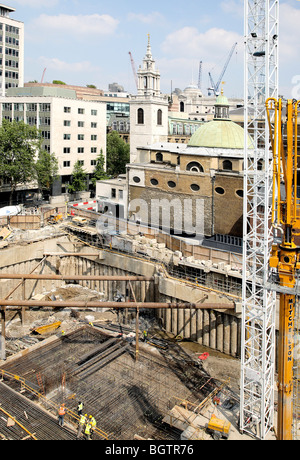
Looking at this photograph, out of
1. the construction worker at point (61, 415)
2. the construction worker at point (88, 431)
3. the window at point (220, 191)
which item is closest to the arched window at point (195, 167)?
the window at point (220, 191)

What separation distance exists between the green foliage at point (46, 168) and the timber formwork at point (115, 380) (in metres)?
31.1

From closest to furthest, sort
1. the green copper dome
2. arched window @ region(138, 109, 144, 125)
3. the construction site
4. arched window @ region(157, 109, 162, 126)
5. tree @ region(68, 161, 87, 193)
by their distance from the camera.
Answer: the construction site → the green copper dome → tree @ region(68, 161, 87, 193) → arched window @ region(138, 109, 144, 125) → arched window @ region(157, 109, 162, 126)

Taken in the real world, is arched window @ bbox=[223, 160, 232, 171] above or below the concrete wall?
above

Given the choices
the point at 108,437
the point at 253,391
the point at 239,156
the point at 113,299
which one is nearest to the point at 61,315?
the point at 113,299

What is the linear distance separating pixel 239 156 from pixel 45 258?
19458 mm

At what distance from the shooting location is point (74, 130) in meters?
64.1

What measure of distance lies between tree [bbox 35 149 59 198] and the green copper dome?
19.8 metres

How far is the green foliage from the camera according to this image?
55.1m

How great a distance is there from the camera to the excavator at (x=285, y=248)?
619 inches

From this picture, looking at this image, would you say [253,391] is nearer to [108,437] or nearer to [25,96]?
[108,437]

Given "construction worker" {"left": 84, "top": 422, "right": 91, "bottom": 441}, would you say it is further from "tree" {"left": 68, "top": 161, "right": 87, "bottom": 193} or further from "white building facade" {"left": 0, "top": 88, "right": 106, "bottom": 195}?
"white building facade" {"left": 0, "top": 88, "right": 106, "bottom": 195}

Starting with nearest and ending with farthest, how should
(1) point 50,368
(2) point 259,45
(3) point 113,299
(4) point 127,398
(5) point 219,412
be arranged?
1. (2) point 259,45
2. (5) point 219,412
3. (4) point 127,398
4. (1) point 50,368
5. (3) point 113,299

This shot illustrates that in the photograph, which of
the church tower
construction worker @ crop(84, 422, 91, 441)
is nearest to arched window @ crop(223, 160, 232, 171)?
the church tower

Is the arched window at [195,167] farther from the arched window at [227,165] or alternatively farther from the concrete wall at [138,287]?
the concrete wall at [138,287]
